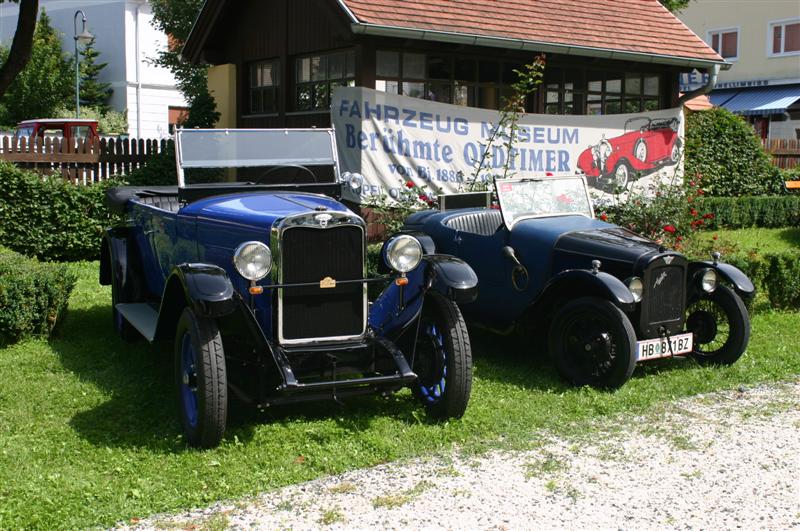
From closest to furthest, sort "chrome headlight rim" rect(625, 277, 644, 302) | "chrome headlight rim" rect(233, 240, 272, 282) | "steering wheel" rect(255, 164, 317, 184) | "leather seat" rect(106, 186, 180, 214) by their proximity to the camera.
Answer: "chrome headlight rim" rect(233, 240, 272, 282) < "chrome headlight rim" rect(625, 277, 644, 302) < "steering wheel" rect(255, 164, 317, 184) < "leather seat" rect(106, 186, 180, 214)

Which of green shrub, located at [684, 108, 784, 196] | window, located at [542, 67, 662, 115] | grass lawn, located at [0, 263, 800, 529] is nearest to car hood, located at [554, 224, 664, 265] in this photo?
grass lawn, located at [0, 263, 800, 529]

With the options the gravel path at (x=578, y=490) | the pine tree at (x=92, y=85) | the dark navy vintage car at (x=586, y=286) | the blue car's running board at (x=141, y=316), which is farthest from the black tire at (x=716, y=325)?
the pine tree at (x=92, y=85)

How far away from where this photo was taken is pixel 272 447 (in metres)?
4.97

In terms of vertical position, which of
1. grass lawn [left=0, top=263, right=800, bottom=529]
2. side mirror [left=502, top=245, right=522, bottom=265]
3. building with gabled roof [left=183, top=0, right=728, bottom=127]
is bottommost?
grass lawn [left=0, top=263, right=800, bottom=529]

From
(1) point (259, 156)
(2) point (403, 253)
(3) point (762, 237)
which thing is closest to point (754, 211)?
(3) point (762, 237)

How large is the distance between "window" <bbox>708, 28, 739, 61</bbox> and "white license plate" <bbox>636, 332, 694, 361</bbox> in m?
29.7

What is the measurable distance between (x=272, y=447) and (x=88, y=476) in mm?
986

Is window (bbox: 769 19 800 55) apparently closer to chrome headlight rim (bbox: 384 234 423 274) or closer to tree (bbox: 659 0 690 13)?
tree (bbox: 659 0 690 13)

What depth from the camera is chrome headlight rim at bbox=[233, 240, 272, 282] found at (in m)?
4.92

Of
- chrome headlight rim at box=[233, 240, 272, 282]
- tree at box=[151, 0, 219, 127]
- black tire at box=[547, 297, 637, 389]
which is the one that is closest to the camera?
chrome headlight rim at box=[233, 240, 272, 282]

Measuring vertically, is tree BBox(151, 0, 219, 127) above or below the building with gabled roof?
above

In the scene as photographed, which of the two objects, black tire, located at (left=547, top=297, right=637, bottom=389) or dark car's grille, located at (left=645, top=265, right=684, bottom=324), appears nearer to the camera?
black tire, located at (left=547, top=297, right=637, bottom=389)

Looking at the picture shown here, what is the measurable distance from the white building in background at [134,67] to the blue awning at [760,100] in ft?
68.0

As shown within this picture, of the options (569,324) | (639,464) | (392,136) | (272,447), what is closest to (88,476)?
(272,447)
